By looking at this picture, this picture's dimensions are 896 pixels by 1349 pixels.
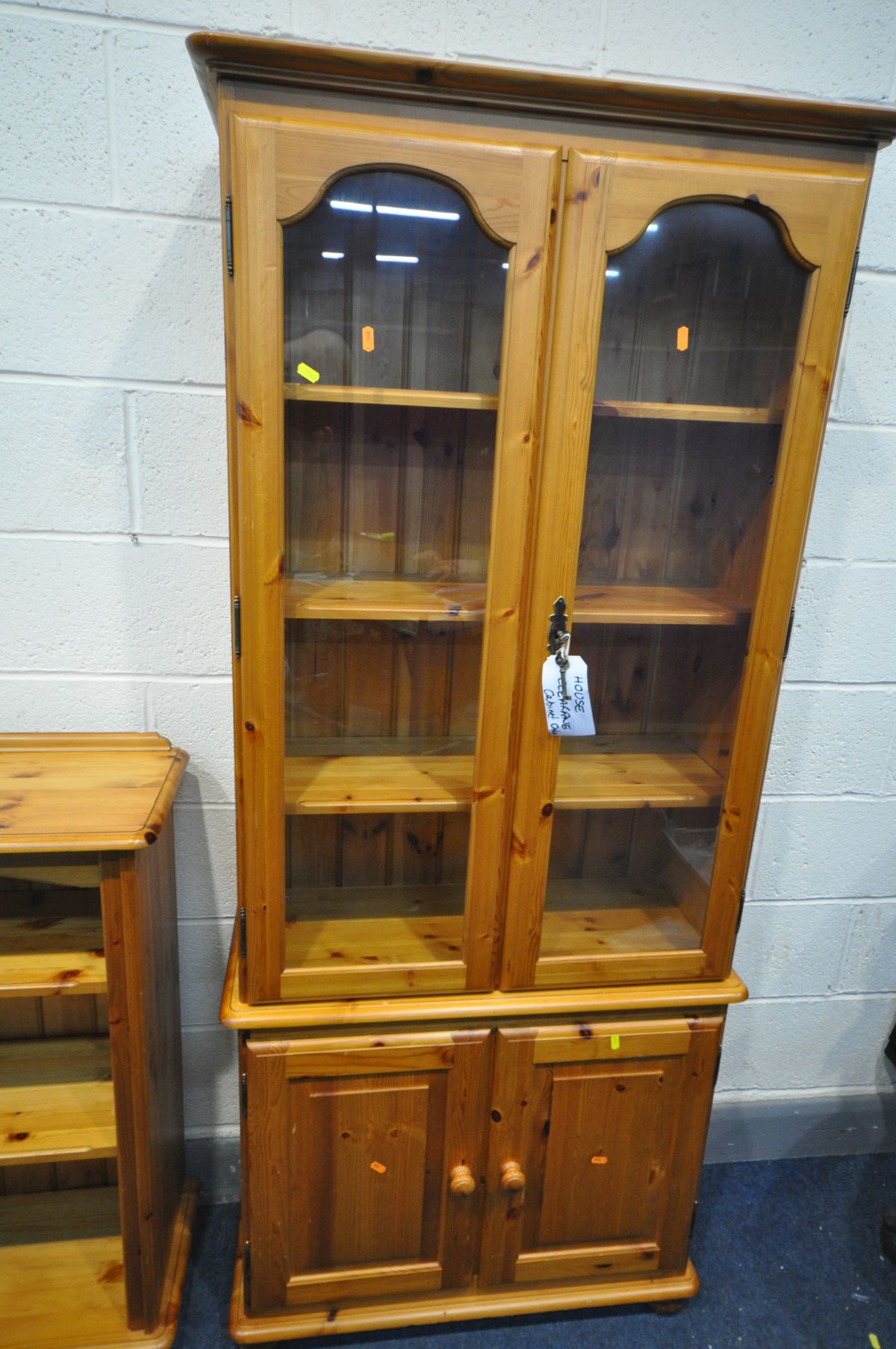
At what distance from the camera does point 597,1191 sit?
1.51 m

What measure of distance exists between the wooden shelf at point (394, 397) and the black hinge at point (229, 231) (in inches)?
6.5

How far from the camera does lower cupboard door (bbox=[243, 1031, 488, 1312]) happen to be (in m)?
1.36

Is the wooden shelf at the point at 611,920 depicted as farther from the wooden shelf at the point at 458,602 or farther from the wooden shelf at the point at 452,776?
the wooden shelf at the point at 458,602

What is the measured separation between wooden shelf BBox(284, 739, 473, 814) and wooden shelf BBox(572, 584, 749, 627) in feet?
0.96

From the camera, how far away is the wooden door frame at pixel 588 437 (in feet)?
3.58

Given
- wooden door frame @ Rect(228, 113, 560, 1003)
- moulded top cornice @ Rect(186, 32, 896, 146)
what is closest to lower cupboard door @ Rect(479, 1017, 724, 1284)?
wooden door frame @ Rect(228, 113, 560, 1003)

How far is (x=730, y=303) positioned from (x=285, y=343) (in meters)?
0.66

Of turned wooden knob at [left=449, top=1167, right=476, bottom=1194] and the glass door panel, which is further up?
the glass door panel

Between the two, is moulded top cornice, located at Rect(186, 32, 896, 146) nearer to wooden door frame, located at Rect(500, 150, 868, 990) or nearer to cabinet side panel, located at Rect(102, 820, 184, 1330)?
wooden door frame, located at Rect(500, 150, 868, 990)

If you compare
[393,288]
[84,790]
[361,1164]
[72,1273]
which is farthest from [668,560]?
[72,1273]

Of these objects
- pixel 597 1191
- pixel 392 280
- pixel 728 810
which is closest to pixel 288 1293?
pixel 597 1191

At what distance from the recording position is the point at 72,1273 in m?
1.52

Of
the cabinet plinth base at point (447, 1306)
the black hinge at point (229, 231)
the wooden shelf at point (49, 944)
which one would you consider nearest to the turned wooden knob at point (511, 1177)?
the cabinet plinth base at point (447, 1306)

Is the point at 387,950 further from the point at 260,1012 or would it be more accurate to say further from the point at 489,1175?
the point at 489,1175
